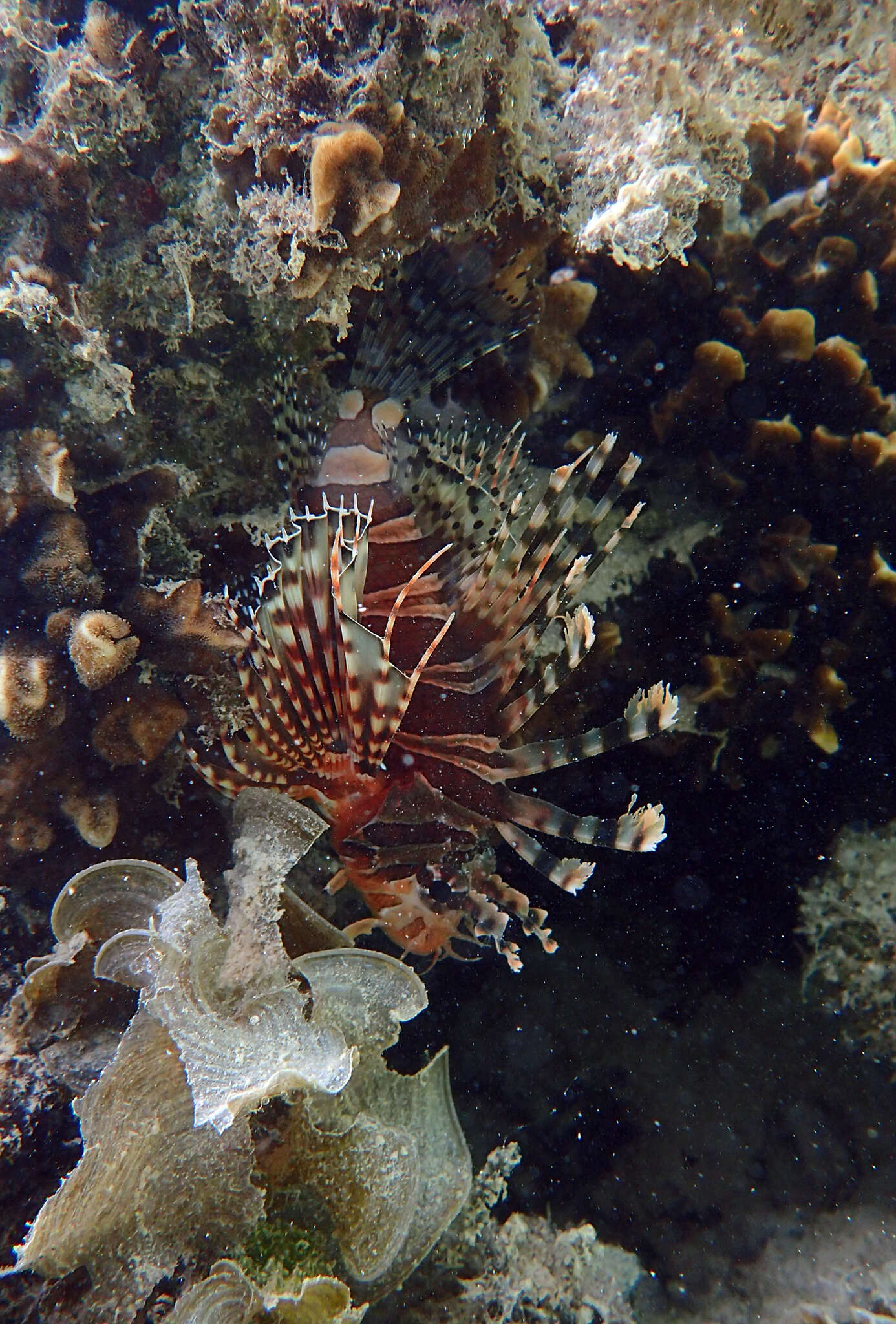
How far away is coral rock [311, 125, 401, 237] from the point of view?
2211 mm

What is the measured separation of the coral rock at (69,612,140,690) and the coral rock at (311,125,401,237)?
4.86ft

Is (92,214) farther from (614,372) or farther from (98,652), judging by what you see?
(614,372)

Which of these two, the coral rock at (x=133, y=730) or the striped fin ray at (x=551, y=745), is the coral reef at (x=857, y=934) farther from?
the coral rock at (x=133, y=730)

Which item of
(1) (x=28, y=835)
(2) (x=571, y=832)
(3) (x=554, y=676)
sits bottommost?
(1) (x=28, y=835)

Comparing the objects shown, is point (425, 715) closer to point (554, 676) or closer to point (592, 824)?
point (554, 676)

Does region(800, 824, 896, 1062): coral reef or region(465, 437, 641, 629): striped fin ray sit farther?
region(800, 824, 896, 1062): coral reef

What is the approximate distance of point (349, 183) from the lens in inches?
90.2

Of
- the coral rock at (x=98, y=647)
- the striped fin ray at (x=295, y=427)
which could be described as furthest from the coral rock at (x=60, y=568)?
the striped fin ray at (x=295, y=427)

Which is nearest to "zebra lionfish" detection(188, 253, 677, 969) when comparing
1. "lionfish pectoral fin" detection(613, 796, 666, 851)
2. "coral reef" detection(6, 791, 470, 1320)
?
"lionfish pectoral fin" detection(613, 796, 666, 851)

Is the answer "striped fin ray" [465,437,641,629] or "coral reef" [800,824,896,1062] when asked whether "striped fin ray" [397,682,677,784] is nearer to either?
"striped fin ray" [465,437,641,629]

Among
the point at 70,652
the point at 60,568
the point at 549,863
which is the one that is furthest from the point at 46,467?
the point at 549,863

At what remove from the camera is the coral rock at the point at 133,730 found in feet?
8.20

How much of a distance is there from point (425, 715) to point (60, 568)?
1.39 meters

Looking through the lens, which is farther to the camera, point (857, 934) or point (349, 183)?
point (857, 934)
